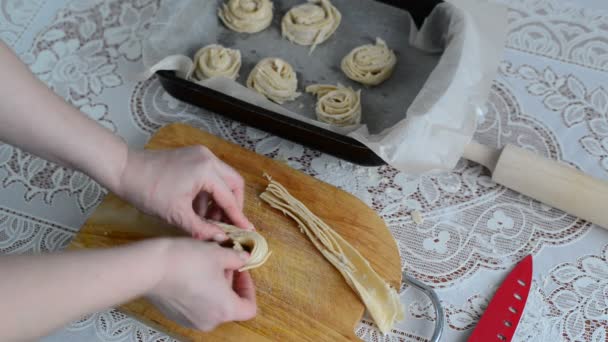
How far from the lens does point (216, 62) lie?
156 centimetres

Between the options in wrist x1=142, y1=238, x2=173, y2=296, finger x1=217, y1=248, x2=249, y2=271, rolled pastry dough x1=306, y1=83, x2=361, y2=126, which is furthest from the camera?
rolled pastry dough x1=306, y1=83, x2=361, y2=126

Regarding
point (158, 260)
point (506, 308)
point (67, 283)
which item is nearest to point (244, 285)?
point (158, 260)

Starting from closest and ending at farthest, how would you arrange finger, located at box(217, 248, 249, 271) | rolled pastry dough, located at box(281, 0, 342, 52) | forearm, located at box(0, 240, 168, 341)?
forearm, located at box(0, 240, 168, 341)
finger, located at box(217, 248, 249, 271)
rolled pastry dough, located at box(281, 0, 342, 52)

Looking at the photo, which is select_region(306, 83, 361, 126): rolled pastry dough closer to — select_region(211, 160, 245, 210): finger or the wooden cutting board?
the wooden cutting board

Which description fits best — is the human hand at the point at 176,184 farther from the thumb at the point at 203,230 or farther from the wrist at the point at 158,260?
the wrist at the point at 158,260

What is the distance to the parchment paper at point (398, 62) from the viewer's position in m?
1.34

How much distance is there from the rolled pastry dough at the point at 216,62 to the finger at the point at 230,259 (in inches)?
22.9

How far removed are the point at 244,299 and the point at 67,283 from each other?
35cm

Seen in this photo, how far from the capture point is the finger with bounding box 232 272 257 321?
3.49 feet

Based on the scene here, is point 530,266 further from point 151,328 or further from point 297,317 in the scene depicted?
point 151,328

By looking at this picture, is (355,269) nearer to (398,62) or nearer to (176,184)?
(176,184)

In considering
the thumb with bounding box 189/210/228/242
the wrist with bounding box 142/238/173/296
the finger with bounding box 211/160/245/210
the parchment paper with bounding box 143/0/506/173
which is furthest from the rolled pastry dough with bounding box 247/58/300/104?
the wrist with bounding box 142/238/173/296

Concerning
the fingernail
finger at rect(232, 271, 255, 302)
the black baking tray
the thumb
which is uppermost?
the black baking tray

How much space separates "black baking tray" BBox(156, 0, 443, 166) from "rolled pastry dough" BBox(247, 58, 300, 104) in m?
0.14
